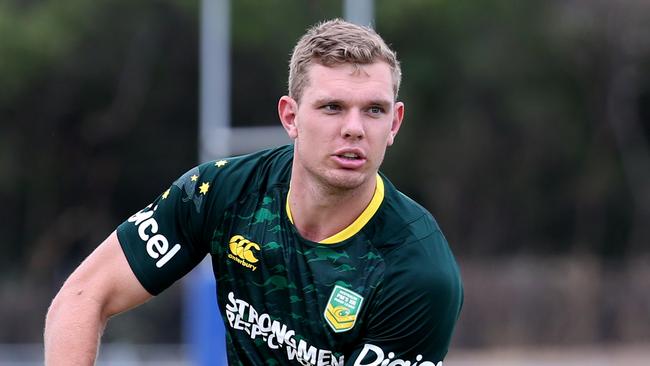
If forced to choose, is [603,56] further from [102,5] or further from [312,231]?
[312,231]

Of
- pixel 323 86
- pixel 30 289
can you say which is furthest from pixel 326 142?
pixel 30 289

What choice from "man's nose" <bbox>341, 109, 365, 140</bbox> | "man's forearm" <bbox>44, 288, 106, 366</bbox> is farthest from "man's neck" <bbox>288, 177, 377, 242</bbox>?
"man's forearm" <bbox>44, 288, 106, 366</bbox>

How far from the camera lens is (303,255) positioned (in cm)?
446

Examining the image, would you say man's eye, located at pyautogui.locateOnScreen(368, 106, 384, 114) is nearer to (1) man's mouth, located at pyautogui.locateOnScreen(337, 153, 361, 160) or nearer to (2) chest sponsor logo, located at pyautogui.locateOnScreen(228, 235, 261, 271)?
(1) man's mouth, located at pyautogui.locateOnScreen(337, 153, 361, 160)

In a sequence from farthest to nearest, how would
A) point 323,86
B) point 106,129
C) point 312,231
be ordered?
point 106,129 → point 312,231 → point 323,86

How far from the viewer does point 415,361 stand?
4473 millimetres

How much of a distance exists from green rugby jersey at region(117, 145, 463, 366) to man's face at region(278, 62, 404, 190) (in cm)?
26

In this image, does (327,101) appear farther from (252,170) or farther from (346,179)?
(252,170)

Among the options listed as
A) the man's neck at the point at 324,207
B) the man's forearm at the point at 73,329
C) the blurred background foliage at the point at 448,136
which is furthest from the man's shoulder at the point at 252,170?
the blurred background foliage at the point at 448,136

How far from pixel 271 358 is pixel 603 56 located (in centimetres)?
2507

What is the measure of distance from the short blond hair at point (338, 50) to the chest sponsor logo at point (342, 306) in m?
0.67

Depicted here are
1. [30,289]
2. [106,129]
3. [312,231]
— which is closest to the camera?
[312,231]

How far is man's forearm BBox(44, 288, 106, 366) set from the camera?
4.24 meters

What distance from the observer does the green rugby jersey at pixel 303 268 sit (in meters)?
4.40
